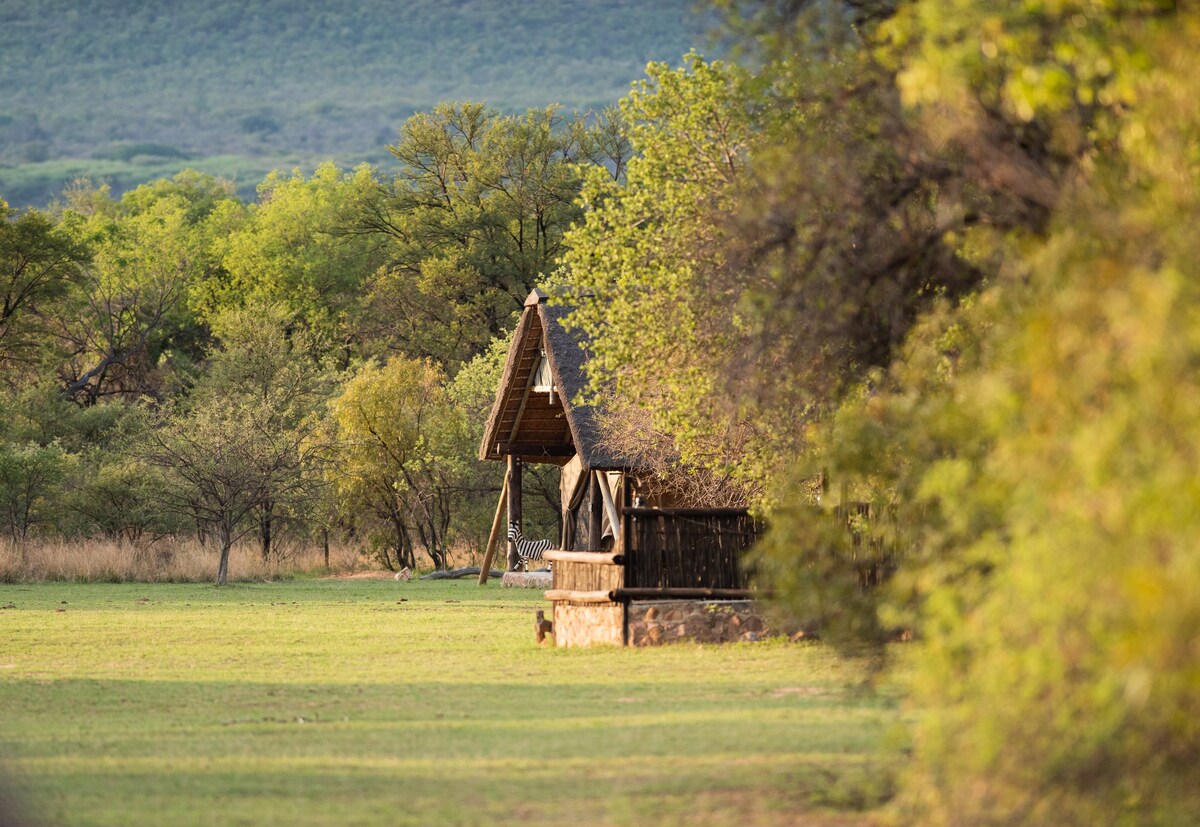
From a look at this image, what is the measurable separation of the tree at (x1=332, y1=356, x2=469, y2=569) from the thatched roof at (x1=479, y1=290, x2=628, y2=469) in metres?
8.20

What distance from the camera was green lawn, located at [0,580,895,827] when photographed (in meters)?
7.88

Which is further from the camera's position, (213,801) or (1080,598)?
(213,801)

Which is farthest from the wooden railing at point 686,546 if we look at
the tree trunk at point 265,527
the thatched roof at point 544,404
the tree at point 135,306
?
the tree at point 135,306

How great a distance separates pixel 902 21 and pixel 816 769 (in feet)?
13.2

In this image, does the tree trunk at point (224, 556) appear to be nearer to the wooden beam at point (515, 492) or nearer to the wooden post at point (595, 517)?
the wooden beam at point (515, 492)

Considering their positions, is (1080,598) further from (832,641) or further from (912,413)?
(832,641)

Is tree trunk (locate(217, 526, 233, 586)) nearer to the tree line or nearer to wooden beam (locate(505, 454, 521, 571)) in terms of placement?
the tree line

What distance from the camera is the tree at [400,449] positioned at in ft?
130

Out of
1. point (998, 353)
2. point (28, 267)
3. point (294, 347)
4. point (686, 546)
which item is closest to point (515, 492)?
point (686, 546)

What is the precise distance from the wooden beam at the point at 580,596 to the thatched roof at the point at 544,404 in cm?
536

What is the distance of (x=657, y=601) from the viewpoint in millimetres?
16906

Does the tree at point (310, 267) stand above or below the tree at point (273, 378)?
above

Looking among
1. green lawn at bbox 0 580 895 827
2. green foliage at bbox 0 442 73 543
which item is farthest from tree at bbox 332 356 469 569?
green lawn at bbox 0 580 895 827

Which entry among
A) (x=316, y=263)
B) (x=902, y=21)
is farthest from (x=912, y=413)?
(x=316, y=263)
